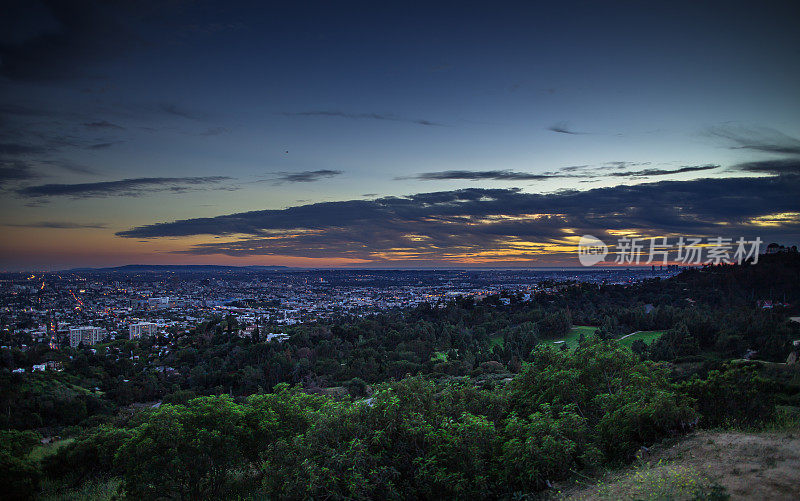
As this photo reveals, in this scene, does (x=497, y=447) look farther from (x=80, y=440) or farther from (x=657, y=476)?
(x=80, y=440)

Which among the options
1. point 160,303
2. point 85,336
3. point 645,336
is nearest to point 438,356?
point 645,336

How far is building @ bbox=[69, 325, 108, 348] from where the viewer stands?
7000cm

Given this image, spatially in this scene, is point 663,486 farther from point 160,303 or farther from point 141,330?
point 160,303

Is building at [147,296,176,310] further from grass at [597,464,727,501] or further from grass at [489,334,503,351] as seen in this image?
grass at [597,464,727,501]

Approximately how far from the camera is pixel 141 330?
78.1m

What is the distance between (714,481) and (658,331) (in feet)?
201

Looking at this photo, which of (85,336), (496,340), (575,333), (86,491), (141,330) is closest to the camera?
(86,491)

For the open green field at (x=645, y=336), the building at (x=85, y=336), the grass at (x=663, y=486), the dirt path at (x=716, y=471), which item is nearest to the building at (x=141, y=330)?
the building at (x=85, y=336)

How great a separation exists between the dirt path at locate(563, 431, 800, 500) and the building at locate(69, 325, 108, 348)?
79843 mm

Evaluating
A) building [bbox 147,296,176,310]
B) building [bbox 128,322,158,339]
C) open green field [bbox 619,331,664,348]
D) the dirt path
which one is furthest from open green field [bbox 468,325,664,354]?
building [bbox 147,296,176,310]

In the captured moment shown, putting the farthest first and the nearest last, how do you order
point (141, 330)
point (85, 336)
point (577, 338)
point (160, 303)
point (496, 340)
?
1. point (160, 303)
2. point (141, 330)
3. point (496, 340)
4. point (85, 336)
5. point (577, 338)

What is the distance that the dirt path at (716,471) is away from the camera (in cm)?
1043

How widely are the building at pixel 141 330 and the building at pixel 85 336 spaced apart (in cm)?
414

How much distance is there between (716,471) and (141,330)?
284ft
